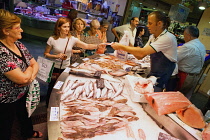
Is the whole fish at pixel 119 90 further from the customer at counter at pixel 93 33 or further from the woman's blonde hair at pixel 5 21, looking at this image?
the customer at counter at pixel 93 33

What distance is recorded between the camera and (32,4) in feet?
25.6

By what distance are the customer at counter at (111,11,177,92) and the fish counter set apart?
668mm

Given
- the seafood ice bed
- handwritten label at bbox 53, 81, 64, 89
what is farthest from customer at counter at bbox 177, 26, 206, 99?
handwritten label at bbox 53, 81, 64, 89

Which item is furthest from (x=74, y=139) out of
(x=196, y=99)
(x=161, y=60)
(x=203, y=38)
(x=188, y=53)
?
(x=203, y=38)

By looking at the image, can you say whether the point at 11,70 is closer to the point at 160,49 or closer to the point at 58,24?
the point at 58,24

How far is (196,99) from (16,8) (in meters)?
9.62

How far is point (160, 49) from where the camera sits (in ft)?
8.25

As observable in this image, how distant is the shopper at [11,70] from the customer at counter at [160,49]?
165 centimetres

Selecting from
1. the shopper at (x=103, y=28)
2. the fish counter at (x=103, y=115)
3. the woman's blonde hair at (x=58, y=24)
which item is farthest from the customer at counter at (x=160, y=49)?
the shopper at (x=103, y=28)

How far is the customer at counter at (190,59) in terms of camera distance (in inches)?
140

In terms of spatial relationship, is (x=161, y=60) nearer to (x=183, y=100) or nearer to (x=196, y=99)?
(x=183, y=100)

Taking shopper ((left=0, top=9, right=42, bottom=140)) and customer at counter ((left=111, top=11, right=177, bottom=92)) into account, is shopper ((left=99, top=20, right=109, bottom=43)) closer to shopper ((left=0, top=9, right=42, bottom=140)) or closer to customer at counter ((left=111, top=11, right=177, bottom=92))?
customer at counter ((left=111, top=11, right=177, bottom=92))

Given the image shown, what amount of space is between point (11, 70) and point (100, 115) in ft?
3.73

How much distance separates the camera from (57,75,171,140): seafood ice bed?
52.5 inches
